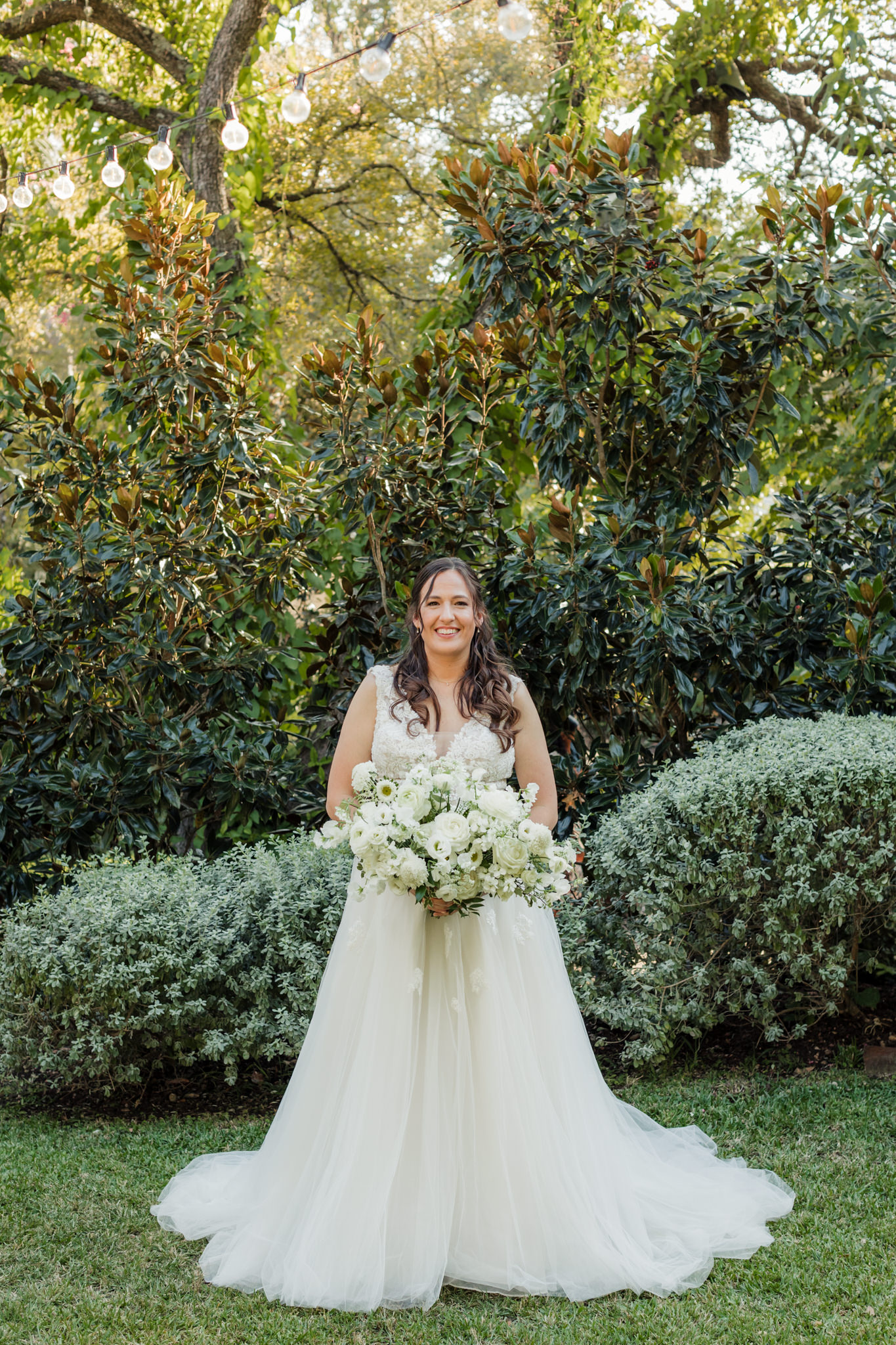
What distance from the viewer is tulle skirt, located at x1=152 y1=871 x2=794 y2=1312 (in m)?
2.84

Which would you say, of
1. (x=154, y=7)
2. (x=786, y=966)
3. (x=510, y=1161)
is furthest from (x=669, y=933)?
(x=154, y=7)

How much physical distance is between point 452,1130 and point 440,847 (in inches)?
32.7

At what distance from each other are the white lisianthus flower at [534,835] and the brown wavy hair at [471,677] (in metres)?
0.57

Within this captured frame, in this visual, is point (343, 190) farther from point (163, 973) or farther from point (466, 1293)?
point (466, 1293)

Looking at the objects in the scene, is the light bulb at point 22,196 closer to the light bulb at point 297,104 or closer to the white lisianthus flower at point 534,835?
the light bulb at point 297,104

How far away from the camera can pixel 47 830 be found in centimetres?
541

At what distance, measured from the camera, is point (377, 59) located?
4.21 meters

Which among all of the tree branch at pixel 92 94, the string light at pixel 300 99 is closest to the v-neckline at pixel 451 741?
the string light at pixel 300 99

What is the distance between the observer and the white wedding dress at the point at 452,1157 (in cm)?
285

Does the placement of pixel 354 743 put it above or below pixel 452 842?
above

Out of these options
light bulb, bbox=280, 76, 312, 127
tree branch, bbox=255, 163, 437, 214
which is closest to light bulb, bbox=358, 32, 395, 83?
light bulb, bbox=280, 76, 312, 127

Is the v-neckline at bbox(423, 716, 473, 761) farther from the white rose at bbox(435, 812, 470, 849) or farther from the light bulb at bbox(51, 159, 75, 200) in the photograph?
the light bulb at bbox(51, 159, 75, 200)

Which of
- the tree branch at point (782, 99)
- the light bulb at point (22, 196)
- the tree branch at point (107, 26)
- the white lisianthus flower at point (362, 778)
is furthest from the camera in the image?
the tree branch at point (782, 99)

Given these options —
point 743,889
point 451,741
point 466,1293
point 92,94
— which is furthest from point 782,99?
point 466,1293
